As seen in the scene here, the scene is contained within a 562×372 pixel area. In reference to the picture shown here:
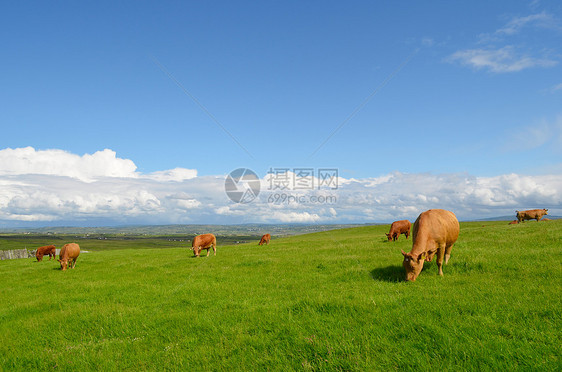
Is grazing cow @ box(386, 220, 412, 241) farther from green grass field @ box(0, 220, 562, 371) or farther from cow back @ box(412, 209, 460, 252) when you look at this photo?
cow back @ box(412, 209, 460, 252)

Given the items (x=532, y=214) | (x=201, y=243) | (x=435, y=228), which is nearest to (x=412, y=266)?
(x=435, y=228)

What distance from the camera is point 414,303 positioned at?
766 cm

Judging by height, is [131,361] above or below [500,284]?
below

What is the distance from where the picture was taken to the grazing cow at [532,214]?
45.4 meters

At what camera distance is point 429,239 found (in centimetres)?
1095

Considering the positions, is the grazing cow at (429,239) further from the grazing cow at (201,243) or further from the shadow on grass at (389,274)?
the grazing cow at (201,243)

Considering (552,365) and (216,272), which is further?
(216,272)

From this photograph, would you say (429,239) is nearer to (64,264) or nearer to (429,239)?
(429,239)

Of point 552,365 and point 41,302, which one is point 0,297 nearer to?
point 41,302

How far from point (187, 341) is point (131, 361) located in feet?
3.86

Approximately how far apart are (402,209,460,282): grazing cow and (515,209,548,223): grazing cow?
4712 cm

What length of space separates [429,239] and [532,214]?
50.1 m

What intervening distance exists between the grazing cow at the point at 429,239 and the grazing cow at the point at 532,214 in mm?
47122

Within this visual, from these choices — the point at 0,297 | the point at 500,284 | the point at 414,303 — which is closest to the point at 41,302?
the point at 0,297
